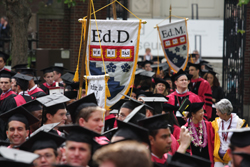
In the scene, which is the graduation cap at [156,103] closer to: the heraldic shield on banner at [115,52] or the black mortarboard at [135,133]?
the heraldic shield on banner at [115,52]

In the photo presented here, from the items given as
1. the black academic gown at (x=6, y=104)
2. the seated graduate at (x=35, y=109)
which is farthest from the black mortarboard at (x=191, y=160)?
the black academic gown at (x=6, y=104)

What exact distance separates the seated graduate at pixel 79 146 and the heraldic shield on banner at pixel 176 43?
7.59 meters

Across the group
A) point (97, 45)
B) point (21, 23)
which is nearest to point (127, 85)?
point (97, 45)

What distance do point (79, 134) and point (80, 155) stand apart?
0.33m

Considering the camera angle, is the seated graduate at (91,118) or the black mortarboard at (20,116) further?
the black mortarboard at (20,116)

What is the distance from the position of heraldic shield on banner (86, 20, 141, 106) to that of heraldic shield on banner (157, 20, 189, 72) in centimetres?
373

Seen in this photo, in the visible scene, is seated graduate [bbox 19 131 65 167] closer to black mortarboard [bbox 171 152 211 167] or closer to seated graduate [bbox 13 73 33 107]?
black mortarboard [bbox 171 152 211 167]

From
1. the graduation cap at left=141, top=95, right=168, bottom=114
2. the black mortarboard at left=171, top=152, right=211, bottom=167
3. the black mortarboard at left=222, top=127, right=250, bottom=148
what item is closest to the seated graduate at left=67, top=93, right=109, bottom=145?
the black mortarboard at left=171, top=152, right=211, bottom=167

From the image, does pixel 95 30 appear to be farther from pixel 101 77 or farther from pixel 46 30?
pixel 46 30

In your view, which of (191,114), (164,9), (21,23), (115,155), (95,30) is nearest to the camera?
(115,155)

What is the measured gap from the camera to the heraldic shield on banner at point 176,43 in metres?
11.7

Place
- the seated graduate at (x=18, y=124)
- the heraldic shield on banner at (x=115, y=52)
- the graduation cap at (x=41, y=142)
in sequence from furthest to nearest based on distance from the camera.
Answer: the heraldic shield on banner at (x=115, y=52) → the seated graduate at (x=18, y=124) → the graduation cap at (x=41, y=142)

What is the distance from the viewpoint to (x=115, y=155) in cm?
251

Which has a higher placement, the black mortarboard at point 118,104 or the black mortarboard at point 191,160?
the black mortarboard at point 118,104
